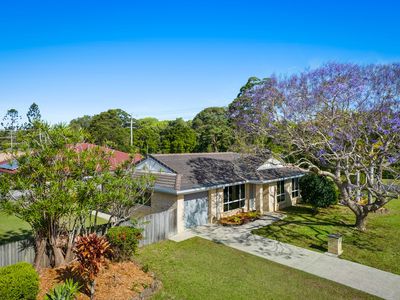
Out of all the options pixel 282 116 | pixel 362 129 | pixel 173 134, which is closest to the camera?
pixel 362 129

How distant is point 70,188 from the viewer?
9977mm

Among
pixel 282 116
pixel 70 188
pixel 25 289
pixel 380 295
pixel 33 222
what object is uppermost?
pixel 282 116

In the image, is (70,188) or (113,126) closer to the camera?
(70,188)

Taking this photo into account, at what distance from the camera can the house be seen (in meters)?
17.0

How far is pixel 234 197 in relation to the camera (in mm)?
A: 20062

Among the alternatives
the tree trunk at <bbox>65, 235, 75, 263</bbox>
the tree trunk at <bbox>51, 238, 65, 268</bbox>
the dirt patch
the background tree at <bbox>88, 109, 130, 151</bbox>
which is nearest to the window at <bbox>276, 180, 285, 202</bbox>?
the dirt patch

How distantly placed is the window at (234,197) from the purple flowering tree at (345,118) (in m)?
4.58

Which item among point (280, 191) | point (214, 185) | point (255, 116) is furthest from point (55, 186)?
point (280, 191)

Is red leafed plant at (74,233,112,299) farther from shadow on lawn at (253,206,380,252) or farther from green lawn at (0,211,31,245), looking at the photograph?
shadow on lawn at (253,206,380,252)

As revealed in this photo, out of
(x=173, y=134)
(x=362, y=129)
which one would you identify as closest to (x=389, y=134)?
(x=362, y=129)

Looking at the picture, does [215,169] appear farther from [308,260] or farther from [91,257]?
[91,257]

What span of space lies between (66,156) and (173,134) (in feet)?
132

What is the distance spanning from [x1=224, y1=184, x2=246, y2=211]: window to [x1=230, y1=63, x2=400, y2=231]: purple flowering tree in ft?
15.0

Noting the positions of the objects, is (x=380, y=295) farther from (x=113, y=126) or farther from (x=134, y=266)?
(x=113, y=126)
